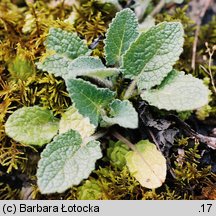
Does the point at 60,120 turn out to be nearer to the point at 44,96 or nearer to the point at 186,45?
the point at 44,96

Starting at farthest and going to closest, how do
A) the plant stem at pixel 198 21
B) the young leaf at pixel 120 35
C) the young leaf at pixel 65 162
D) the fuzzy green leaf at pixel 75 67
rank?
the plant stem at pixel 198 21 → the young leaf at pixel 120 35 → the fuzzy green leaf at pixel 75 67 → the young leaf at pixel 65 162

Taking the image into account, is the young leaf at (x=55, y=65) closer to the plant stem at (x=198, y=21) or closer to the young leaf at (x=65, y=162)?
the young leaf at (x=65, y=162)

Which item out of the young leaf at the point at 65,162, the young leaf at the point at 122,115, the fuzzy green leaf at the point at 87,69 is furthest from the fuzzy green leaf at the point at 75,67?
the young leaf at the point at 65,162

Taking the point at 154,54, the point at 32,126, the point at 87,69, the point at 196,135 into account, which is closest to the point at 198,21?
the point at 154,54

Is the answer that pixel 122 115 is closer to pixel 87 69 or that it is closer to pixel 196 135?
pixel 87 69

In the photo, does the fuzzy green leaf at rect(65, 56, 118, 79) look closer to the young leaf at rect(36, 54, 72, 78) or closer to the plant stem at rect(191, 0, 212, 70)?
the young leaf at rect(36, 54, 72, 78)
